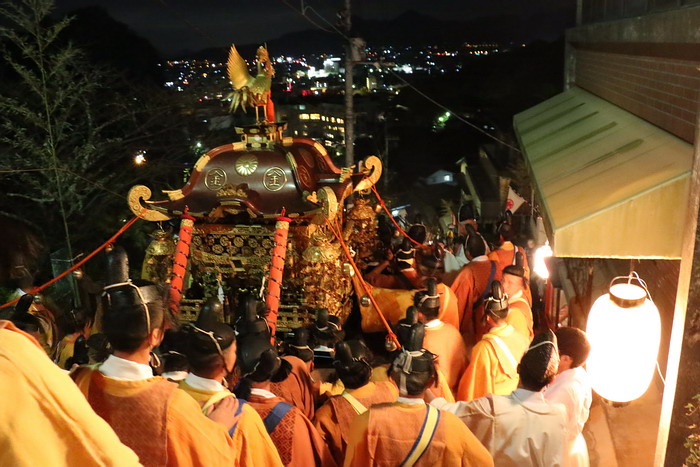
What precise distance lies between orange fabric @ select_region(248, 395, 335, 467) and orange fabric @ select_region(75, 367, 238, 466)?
809mm

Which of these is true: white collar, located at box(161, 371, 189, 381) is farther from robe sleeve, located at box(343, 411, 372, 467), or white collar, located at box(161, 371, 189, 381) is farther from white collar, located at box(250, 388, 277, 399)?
robe sleeve, located at box(343, 411, 372, 467)

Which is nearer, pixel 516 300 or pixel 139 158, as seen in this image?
pixel 516 300

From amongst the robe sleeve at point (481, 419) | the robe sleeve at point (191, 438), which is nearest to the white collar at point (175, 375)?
the robe sleeve at point (191, 438)

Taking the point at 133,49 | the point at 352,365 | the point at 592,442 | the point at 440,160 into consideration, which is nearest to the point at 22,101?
the point at 133,49

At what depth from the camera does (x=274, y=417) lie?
3221 millimetres

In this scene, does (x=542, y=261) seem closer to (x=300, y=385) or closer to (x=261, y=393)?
(x=300, y=385)

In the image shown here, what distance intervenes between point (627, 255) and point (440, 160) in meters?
26.5

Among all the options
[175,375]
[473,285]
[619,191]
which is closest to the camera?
[175,375]

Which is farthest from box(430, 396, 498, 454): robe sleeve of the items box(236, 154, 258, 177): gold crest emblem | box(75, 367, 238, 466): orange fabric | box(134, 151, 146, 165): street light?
box(134, 151, 146, 165): street light

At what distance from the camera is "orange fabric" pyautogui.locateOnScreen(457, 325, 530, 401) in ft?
14.0

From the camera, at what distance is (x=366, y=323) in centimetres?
669

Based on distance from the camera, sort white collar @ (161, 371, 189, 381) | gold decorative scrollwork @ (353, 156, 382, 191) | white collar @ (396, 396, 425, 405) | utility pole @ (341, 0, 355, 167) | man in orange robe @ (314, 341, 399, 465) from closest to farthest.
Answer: white collar @ (396, 396, 425, 405)
white collar @ (161, 371, 189, 381)
man in orange robe @ (314, 341, 399, 465)
gold decorative scrollwork @ (353, 156, 382, 191)
utility pole @ (341, 0, 355, 167)

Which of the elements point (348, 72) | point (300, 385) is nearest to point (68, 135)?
point (348, 72)

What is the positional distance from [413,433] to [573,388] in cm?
134
